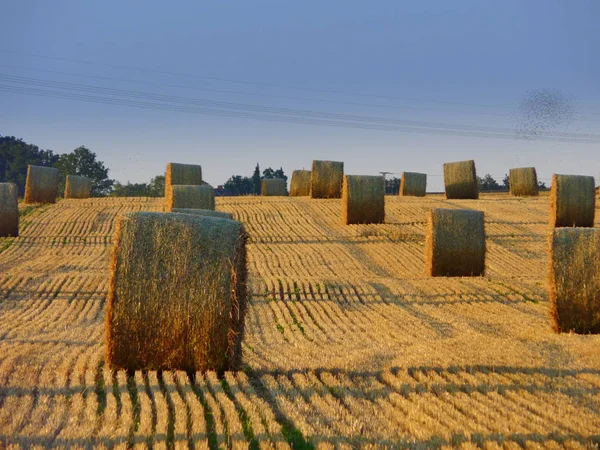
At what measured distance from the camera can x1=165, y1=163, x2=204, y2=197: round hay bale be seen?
28938mm

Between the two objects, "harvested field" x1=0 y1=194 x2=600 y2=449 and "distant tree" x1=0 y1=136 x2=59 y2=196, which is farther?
"distant tree" x1=0 y1=136 x2=59 y2=196

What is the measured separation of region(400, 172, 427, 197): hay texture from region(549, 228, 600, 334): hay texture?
1058 inches

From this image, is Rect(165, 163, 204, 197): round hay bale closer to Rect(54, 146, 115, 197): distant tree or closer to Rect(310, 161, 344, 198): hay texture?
Rect(310, 161, 344, 198): hay texture

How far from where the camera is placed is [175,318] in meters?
8.00

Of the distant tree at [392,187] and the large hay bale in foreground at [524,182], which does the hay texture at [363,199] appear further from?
the distant tree at [392,187]

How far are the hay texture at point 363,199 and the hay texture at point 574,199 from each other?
5983 millimetres

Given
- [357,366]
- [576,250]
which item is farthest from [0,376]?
[576,250]

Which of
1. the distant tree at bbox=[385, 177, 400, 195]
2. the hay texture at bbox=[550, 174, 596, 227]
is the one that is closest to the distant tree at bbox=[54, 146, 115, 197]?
the distant tree at bbox=[385, 177, 400, 195]

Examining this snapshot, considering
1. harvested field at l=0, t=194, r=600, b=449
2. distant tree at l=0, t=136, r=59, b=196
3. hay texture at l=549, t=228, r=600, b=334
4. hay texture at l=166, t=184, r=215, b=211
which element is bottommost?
harvested field at l=0, t=194, r=600, b=449

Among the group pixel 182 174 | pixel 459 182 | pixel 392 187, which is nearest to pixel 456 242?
pixel 182 174

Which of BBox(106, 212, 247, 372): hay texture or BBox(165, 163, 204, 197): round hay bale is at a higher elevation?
BBox(165, 163, 204, 197): round hay bale

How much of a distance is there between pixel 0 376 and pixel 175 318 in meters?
1.83

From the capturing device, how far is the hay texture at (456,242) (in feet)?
59.4

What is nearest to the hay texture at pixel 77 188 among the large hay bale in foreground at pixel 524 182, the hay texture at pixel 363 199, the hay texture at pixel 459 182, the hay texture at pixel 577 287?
the hay texture at pixel 363 199
